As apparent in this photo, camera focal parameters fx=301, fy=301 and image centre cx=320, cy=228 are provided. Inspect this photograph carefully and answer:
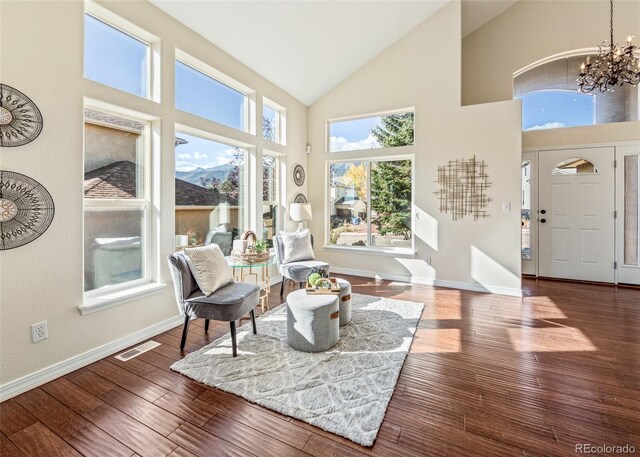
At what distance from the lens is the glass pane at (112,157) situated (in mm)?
2582

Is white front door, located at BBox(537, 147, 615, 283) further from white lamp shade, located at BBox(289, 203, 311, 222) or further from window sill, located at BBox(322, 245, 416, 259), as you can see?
white lamp shade, located at BBox(289, 203, 311, 222)

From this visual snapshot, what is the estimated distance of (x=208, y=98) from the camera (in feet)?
12.2

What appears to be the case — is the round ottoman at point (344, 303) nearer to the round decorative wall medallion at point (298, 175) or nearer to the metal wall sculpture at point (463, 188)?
the metal wall sculpture at point (463, 188)

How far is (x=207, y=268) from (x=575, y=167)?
586 cm

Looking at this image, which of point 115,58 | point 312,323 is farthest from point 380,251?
point 115,58

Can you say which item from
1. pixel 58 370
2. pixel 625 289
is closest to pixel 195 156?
pixel 58 370

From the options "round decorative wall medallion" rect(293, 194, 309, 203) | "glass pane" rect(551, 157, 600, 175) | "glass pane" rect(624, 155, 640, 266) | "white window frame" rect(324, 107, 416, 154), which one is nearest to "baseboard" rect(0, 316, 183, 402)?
"round decorative wall medallion" rect(293, 194, 309, 203)

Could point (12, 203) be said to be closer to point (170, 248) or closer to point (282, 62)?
point (170, 248)

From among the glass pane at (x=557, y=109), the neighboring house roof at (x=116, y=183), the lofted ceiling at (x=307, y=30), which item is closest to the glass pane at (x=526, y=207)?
the glass pane at (x=557, y=109)

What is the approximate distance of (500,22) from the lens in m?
5.17

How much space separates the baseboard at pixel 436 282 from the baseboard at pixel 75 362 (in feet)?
10.5

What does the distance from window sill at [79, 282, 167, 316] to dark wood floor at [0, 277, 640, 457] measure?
445mm

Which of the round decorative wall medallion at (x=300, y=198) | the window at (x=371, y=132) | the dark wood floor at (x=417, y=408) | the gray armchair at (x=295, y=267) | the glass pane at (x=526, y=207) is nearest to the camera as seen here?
the dark wood floor at (x=417, y=408)

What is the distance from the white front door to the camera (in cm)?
480
